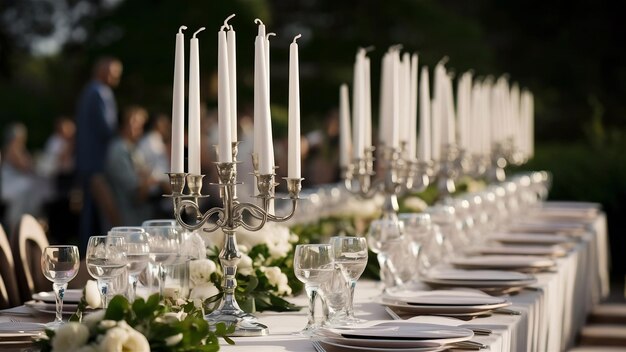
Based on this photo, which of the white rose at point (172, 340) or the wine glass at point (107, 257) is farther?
the wine glass at point (107, 257)

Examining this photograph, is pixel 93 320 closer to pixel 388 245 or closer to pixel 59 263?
pixel 59 263

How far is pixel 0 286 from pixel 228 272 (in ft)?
5.00

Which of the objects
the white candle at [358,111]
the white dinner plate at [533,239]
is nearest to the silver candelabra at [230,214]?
the white candle at [358,111]

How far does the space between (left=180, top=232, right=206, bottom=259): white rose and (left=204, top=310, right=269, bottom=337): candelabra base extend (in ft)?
0.62

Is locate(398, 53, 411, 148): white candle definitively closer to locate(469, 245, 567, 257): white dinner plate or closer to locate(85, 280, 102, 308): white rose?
locate(469, 245, 567, 257): white dinner plate

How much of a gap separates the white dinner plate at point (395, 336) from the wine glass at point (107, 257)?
0.57 metres

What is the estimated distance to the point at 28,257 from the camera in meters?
5.74

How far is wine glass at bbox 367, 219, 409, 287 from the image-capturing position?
15.1ft

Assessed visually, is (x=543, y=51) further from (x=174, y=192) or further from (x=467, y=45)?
(x=174, y=192)

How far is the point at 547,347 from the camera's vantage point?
508cm

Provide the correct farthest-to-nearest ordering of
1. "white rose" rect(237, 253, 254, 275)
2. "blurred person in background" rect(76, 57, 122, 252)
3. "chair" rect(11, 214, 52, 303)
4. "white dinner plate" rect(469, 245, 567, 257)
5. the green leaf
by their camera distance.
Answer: "blurred person in background" rect(76, 57, 122, 252), "white dinner plate" rect(469, 245, 567, 257), "chair" rect(11, 214, 52, 303), "white rose" rect(237, 253, 254, 275), the green leaf

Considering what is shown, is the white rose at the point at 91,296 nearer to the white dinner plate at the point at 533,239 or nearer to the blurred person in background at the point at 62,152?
the white dinner plate at the point at 533,239

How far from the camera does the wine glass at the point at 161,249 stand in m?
3.73

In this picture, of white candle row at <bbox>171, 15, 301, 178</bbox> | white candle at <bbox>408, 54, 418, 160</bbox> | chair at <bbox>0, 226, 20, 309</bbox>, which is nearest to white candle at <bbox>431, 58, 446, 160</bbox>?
white candle at <bbox>408, 54, 418, 160</bbox>
